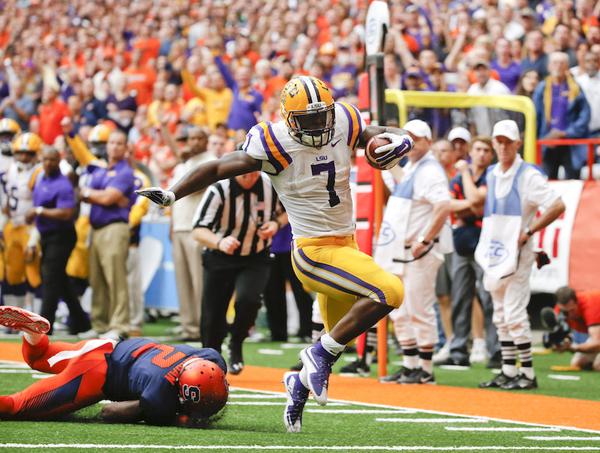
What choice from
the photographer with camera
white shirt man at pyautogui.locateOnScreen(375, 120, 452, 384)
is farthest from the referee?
the photographer with camera

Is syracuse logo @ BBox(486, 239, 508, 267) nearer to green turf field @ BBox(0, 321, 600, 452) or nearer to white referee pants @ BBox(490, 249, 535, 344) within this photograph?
white referee pants @ BBox(490, 249, 535, 344)

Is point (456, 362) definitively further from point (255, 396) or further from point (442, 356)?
point (255, 396)

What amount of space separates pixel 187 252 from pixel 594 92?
4.84 m

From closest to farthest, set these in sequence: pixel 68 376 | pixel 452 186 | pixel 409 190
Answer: pixel 68 376
pixel 409 190
pixel 452 186

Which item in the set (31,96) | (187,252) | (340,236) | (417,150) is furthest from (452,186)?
(31,96)

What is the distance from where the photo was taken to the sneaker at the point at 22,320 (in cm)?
658

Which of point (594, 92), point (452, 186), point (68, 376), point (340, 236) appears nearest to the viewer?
point (68, 376)

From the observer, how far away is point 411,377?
9898mm

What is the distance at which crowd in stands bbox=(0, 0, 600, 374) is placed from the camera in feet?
44.5

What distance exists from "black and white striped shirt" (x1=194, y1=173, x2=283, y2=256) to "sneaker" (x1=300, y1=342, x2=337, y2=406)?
3130 mm

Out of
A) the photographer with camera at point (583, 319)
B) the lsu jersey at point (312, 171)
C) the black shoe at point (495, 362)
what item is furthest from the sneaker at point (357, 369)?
the lsu jersey at point (312, 171)

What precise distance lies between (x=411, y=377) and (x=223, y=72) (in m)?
9.42

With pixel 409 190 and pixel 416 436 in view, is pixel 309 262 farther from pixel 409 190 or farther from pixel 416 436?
pixel 409 190

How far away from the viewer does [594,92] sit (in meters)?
13.7
